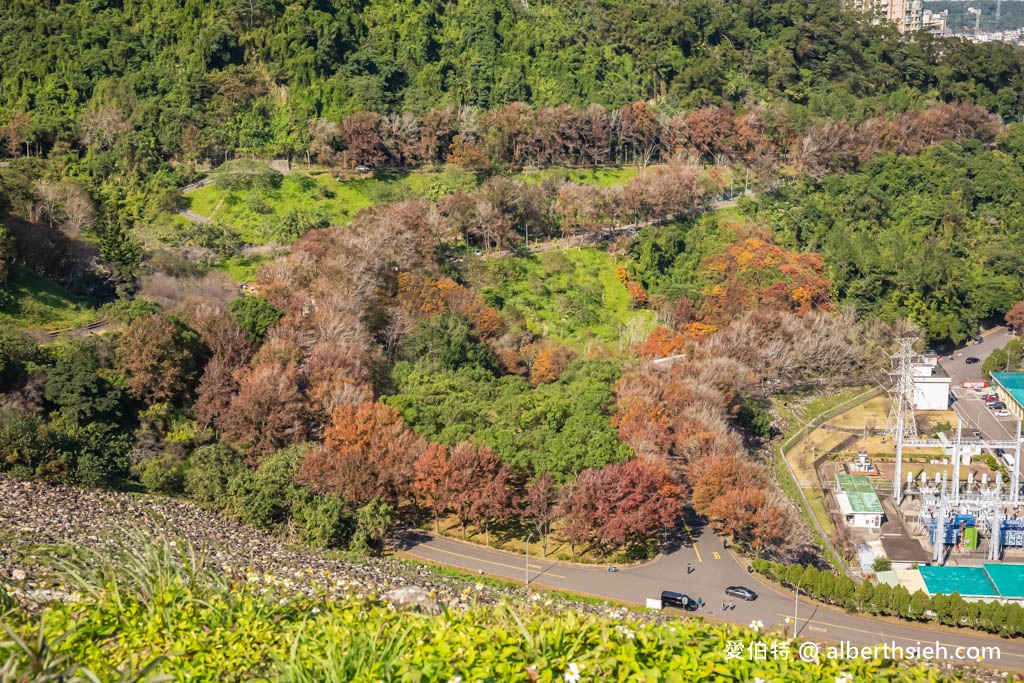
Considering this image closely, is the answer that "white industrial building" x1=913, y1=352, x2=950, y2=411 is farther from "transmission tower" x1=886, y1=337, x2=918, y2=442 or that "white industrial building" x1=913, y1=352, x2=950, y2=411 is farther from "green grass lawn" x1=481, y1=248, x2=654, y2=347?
"green grass lawn" x1=481, y1=248, x2=654, y2=347

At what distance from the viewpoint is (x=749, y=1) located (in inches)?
3652

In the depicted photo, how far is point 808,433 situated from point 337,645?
40090mm

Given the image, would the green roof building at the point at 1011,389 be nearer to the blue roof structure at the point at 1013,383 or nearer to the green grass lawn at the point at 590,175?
the blue roof structure at the point at 1013,383

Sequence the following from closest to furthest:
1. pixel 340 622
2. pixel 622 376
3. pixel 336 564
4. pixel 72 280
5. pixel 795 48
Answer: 1. pixel 340 622
2. pixel 336 564
3. pixel 622 376
4. pixel 72 280
5. pixel 795 48

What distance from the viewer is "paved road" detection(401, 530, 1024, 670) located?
31.0m

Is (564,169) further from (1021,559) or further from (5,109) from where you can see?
(1021,559)

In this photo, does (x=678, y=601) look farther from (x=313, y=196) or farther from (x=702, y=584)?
(x=313, y=196)

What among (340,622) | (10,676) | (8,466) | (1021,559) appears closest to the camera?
(10,676)

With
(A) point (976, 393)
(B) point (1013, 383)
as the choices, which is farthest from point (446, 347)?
(B) point (1013, 383)

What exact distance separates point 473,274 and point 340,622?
4221 centimetres

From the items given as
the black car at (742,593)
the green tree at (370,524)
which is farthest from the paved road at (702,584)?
the green tree at (370,524)

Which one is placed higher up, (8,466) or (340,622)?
(340,622)

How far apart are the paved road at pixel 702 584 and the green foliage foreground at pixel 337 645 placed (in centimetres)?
1842

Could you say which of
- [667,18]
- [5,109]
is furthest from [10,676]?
[667,18]
